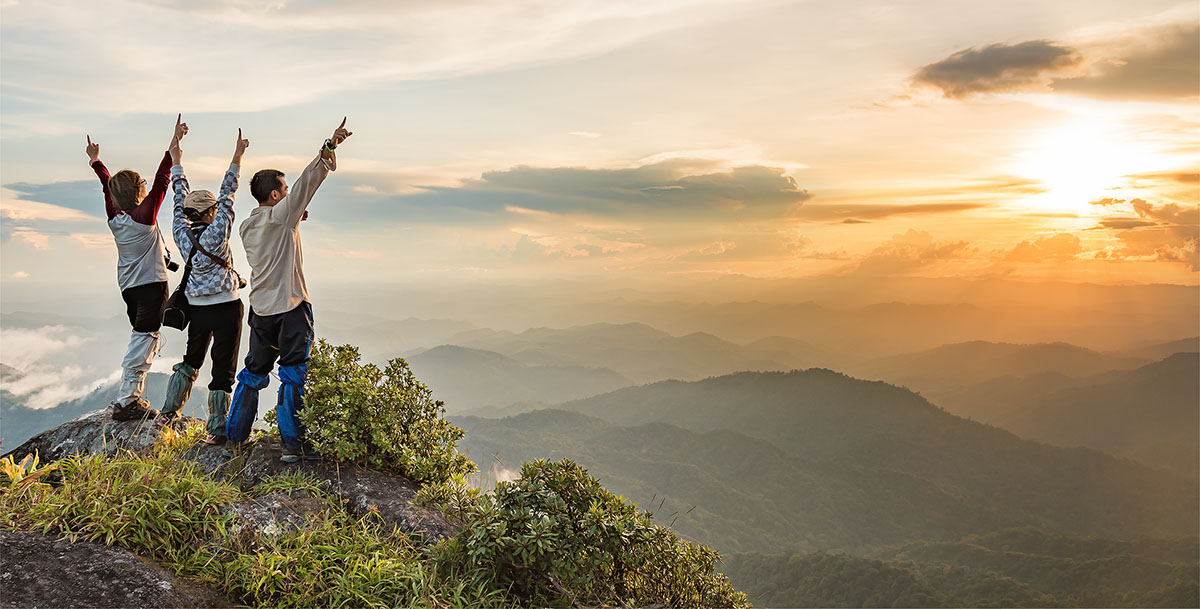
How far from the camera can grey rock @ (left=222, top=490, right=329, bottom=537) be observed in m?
5.13

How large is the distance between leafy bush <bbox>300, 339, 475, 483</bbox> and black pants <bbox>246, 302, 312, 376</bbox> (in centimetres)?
19

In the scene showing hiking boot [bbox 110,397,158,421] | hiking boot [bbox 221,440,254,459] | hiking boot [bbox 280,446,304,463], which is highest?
hiking boot [bbox 110,397,158,421]

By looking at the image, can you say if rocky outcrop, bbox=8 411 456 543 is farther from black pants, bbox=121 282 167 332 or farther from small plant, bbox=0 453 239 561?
black pants, bbox=121 282 167 332

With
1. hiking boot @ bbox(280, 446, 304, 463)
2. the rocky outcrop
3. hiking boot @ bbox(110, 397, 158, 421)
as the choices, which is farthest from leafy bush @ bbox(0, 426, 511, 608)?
hiking boot @ bbox(110, 397, 158, 421)

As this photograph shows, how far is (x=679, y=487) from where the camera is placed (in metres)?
154

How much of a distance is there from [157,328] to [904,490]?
602ft

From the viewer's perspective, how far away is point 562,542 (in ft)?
16.4

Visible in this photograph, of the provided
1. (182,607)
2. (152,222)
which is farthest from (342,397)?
(152,222)

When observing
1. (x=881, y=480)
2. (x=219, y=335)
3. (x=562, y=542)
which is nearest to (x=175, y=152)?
(x=219, y=335)

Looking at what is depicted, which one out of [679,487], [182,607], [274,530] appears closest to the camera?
[182,607]

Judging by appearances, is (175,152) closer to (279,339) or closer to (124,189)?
(124,189)

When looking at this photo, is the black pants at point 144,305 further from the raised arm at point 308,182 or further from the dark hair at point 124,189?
the raised arm at point 308,182

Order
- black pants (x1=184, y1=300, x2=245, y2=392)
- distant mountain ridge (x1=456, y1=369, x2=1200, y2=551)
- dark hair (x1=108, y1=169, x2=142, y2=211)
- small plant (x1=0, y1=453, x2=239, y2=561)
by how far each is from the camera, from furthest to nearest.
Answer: distant mountain ridge (x1=456, y1=369, x2=1200, y2=551) → dark hair (x1=108, y1=169, x2=142, y2=211) → black pants (x1=184, y1=300, x2=245, y2=392) → small plant (x1=0, y1=453, x2=239, y2=561)

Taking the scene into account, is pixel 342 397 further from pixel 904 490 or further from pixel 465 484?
pixel 904 490
